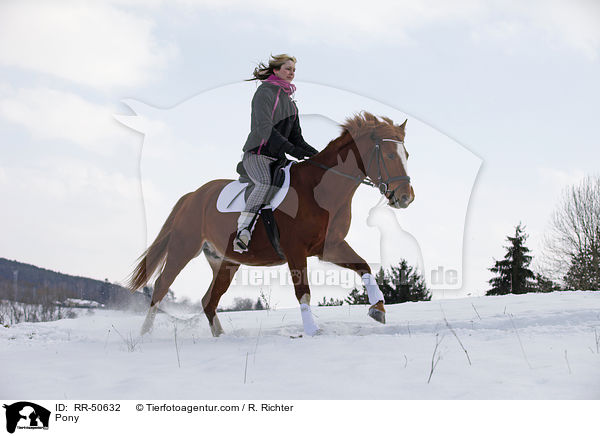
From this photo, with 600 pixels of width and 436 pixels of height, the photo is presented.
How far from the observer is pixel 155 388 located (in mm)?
3816

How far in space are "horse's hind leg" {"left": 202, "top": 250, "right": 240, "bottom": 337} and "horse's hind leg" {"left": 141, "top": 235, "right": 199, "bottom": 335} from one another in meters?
0.30

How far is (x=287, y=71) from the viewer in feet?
19.1

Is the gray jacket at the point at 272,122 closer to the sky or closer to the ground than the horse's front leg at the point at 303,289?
closer to the sky

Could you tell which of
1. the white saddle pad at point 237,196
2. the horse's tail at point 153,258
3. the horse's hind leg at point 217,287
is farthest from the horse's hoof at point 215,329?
the white saddle pad at point 237,196

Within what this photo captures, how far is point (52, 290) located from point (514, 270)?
25.5 metres

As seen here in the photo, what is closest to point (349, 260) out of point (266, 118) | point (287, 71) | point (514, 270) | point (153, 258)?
point (266, 118)

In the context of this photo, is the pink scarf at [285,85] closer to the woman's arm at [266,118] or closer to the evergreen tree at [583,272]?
the woman's arm at [266,118]

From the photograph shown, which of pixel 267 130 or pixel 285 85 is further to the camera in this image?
pixel 285 85

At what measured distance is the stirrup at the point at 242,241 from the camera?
5934mm

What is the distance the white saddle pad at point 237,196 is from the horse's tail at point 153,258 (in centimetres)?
101

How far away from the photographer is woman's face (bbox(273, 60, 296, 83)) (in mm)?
5816

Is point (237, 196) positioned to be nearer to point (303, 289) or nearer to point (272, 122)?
point (272, 122)

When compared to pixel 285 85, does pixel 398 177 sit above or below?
below
